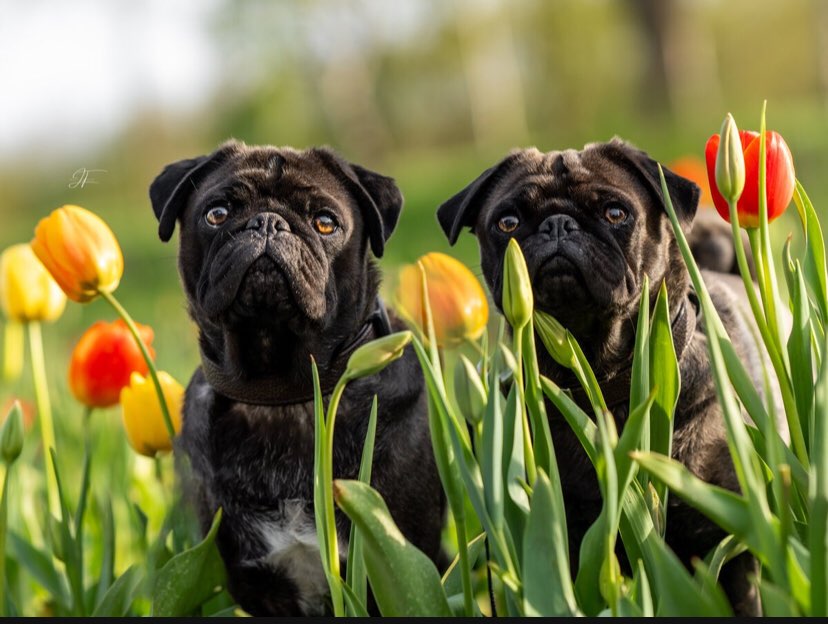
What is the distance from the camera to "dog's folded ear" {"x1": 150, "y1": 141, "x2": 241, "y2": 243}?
7.19 ft

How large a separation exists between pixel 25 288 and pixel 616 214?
4.87 feet

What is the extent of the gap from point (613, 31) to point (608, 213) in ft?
99.1

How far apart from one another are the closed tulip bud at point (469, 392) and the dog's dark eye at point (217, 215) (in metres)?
0.84

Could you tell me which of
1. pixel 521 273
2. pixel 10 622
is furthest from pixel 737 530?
pixel 10 622

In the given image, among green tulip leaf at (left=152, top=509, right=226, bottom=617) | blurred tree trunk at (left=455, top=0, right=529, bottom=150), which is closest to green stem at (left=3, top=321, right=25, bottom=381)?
green tulip leaf at (left=152, top=509, right=226, bottom=617)

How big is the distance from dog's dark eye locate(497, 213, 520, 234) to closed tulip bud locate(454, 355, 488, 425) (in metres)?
0.63

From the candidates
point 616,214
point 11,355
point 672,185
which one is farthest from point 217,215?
point 11,355

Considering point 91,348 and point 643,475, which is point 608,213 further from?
point 91,348

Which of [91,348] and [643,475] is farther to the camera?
[91,348]

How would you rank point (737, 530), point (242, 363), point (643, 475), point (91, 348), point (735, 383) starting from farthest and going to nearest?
point (91, 348)
point (242, 363)
point (643, 475)
point (735, 383)
point (737, 530)

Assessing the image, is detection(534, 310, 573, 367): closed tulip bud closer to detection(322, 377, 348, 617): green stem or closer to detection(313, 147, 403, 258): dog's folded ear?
detection(322, 377, 348, 617): green stem

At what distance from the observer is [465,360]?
4.64 feet

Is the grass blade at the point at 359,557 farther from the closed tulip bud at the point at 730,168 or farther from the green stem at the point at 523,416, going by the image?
the closed tulip bud at the point at 730,168

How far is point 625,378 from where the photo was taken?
203 cm
